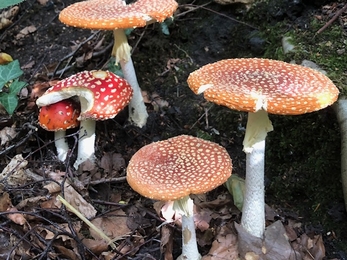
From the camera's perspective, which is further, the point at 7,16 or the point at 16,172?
the point at 7,16

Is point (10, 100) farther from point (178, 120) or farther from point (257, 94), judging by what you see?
point (257, 94)

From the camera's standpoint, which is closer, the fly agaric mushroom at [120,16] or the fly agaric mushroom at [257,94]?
the fly agaric mushroom at [257,94]

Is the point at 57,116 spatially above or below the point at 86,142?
above

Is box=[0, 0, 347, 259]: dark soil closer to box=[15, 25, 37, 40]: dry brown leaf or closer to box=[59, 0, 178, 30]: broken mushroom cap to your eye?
box=[15, 25, 37, 40]: dry brown leaf

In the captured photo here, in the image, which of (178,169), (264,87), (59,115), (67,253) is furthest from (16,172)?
(264,87)

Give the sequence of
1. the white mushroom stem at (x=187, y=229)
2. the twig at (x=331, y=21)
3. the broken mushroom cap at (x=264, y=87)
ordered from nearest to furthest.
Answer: the broken mushroom cap at (x=264, y=87) < the white mushroom stem at (x=187, y=229) < the twig at (x=331, y=21)

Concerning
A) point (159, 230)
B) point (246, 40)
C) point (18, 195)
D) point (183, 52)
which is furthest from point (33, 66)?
point (159, 230)

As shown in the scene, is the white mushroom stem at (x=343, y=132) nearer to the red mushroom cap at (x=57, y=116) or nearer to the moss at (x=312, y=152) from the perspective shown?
→ the moss at (x=312, y=152)

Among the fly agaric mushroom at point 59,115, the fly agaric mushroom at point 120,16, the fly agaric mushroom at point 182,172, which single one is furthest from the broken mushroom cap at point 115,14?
the fly agaric mushroom at point 182,172
